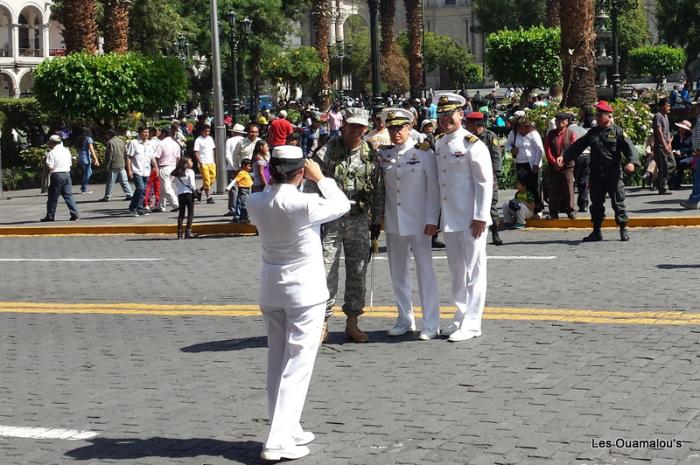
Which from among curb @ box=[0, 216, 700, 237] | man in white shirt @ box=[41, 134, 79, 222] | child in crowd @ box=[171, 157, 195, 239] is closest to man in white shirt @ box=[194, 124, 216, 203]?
man in white shirt @ box=[41, 134, 79, 222]

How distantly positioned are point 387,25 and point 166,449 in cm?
5878

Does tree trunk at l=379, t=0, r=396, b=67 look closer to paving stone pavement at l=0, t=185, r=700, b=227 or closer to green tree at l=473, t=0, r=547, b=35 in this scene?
green tree at l=473, t=0, r=547, b=35

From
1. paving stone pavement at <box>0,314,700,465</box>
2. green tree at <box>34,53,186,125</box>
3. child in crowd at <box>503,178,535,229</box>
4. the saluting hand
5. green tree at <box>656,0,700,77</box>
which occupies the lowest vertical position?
paving stone pavement at <box>0,314,700,465</box>

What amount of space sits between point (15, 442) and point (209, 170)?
17507mm

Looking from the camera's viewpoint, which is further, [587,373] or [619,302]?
[619,302]

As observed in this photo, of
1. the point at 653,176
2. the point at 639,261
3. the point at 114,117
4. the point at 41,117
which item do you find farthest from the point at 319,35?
the point at 639,261

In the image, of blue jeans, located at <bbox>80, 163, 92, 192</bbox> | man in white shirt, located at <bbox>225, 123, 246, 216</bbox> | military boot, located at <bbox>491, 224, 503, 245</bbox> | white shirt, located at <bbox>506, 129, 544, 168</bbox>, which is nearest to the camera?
military boot, located at <bbox>491, 224, 503, 245</bbox>

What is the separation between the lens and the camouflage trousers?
31.8 feet

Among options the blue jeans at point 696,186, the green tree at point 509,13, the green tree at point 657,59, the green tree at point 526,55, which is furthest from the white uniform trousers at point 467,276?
the green tree at point 509,13

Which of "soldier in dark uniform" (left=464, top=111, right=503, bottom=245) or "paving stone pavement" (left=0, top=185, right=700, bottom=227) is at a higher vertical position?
"soldier in dark uniform" (left=464, top=111, right=503, bottom=245)

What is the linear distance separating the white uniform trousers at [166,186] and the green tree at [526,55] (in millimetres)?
22014

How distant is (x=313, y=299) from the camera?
23.3 ft

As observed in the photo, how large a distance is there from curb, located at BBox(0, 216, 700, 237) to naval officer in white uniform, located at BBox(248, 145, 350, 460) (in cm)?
1149

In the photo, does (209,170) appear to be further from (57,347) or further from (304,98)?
(304,98)
